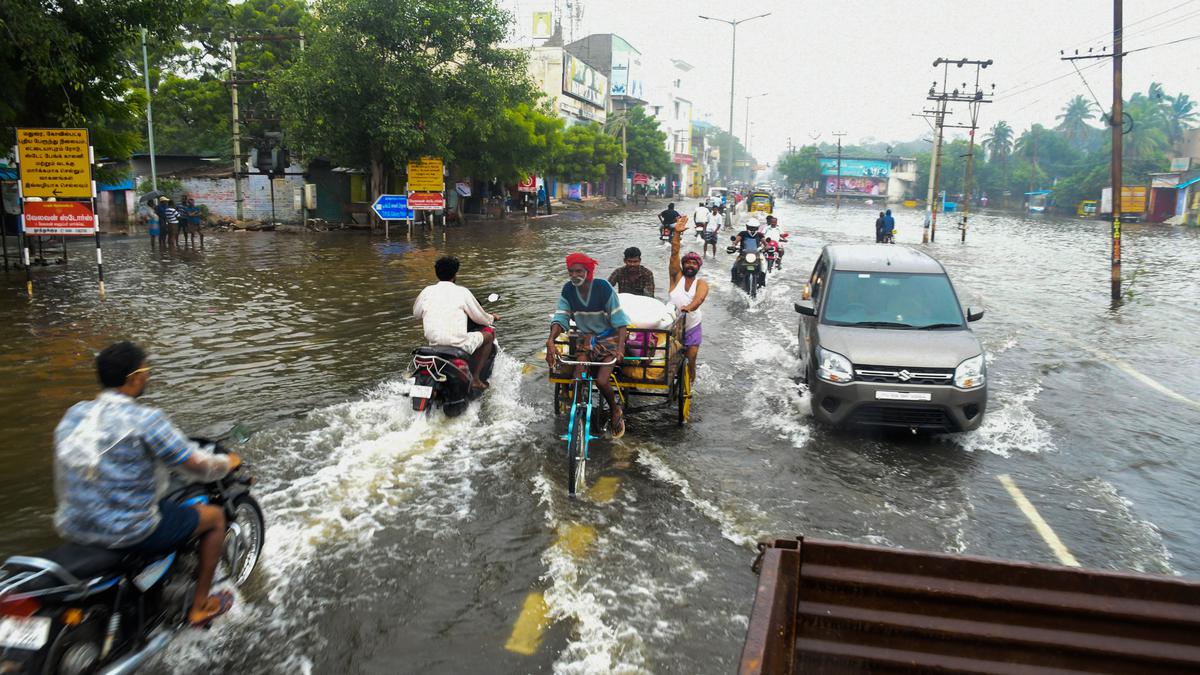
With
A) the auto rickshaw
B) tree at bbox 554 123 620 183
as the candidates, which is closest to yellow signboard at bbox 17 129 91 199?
tree at bbox 554 123 620 183

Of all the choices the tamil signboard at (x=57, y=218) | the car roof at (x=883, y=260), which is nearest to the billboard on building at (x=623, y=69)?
the tamil signboard at (x=57, y=218)

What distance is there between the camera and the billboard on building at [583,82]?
6350 centimetres

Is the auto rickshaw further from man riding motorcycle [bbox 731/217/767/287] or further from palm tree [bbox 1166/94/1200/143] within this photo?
palm tree [bbox 1166/94/1200/143]

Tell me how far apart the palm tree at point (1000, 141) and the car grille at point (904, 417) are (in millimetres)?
110043

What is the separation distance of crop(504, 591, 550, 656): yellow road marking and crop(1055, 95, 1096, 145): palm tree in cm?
11670

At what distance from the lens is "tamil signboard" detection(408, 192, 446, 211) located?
30.8 m

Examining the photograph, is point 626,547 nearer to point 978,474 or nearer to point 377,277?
point 978,474

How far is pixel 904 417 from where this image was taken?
7.43 meters

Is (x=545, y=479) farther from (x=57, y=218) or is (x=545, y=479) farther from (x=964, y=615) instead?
(x=57, y=218)

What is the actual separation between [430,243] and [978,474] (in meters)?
22.8

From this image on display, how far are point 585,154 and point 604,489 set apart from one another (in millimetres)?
48755

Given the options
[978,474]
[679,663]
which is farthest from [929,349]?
[679,663]

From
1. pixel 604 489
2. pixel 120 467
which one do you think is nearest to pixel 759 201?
pixel 604 489

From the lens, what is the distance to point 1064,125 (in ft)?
344
